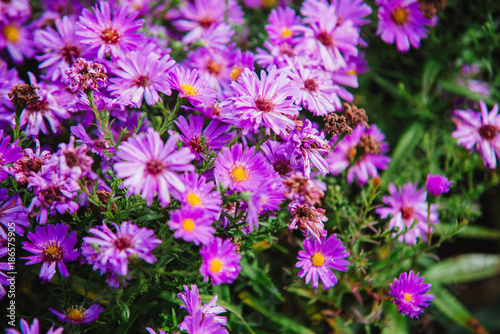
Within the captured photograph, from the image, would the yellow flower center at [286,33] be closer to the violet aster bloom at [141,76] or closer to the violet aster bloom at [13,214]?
the violet aster bloom at [141,76]

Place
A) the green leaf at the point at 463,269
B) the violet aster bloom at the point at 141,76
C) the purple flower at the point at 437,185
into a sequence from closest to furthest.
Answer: the violet aster bloom at the point at 141,76 < the purple flower at the point at 437,185 < the green leaf at the point at 463,269

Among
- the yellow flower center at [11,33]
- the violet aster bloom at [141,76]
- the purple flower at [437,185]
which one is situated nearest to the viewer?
the violet aster bloom at [141,76]

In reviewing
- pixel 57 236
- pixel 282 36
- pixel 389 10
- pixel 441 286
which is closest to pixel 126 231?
pixel 57 236

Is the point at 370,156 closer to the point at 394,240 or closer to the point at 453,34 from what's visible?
the point at 394,240

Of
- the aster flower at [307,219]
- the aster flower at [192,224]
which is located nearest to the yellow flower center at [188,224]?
the aster flower at [192,224]

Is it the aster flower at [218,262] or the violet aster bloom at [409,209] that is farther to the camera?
the violet aster bloom at [409,209]

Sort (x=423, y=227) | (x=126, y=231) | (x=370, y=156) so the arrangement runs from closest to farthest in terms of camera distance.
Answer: (x=126, y=231) → (x=423, y=227) → (x=370, y=156)
